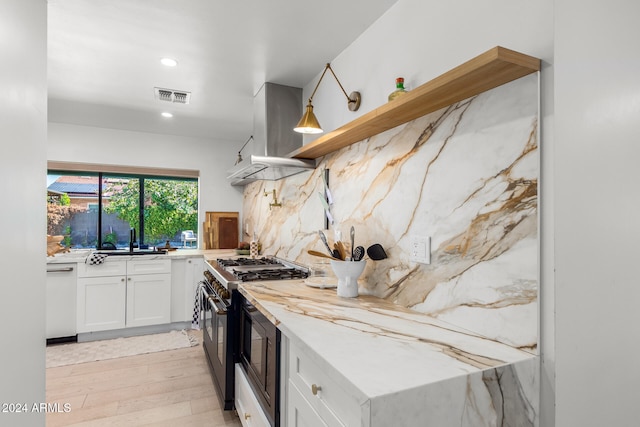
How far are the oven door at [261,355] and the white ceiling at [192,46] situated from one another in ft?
5.13

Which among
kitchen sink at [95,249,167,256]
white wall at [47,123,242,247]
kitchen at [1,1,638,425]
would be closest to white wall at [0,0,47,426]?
kitchen at [1,1,638,425]

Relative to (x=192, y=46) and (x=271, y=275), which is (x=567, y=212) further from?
(x=192, y=46)

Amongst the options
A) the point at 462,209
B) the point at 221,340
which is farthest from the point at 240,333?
the point at 462,209

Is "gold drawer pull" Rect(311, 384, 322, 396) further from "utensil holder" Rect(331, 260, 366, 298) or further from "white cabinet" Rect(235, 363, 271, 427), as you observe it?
"utensil holder" Rect(331, 260, 366, 298)

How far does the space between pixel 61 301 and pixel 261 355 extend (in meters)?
3.12

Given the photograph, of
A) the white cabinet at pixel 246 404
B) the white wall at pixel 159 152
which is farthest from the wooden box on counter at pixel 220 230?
the white cabinet at pixel 246 404

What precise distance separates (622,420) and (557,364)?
0.51 ft

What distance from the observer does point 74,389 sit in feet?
8.56

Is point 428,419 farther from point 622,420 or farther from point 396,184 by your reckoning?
point 396,184

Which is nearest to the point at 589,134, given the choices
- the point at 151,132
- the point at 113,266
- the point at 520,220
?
the point at 520,220

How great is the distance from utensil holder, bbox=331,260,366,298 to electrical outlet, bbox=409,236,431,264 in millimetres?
300

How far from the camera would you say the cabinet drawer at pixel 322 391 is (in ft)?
2.91

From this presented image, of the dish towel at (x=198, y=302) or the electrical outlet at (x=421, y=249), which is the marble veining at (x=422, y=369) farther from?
the dish towel at (x=198, y=302)

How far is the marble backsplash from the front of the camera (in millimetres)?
1062
